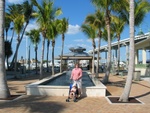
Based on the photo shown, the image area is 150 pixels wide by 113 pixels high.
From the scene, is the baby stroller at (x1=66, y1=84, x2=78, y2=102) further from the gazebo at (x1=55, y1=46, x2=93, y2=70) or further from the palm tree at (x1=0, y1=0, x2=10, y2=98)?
the gazebo at (x1=55, y1=46, x2=93, y2=70)

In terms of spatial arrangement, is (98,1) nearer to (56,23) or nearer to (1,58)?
(1,58)

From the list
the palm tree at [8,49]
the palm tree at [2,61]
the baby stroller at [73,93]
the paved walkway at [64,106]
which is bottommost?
the paved walkway at [64,106]

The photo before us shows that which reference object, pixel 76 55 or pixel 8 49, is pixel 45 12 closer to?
pixel 76 55

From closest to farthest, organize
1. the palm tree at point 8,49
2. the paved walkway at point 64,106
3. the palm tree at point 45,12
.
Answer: the paved walkway at point 64,106 → the palm tree at point 45,12 → the palm tree at point 8,49

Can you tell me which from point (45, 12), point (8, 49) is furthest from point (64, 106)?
point (8, 49)

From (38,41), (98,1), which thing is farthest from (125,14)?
(38,41)

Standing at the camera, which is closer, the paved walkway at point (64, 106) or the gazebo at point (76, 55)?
the paved walkway at point (64, 106)

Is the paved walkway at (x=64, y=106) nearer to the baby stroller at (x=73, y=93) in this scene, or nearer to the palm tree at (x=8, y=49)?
the baby stroller at (x=73, y=93)

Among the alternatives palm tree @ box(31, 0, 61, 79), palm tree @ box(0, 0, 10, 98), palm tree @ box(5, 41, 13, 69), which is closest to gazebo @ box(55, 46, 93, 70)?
palm tree @ box(5, 41, 13, 69)

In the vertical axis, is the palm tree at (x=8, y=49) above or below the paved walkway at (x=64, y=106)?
above

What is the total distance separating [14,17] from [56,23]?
19.3 ft

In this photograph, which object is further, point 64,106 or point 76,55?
point 76,55

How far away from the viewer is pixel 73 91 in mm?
13617

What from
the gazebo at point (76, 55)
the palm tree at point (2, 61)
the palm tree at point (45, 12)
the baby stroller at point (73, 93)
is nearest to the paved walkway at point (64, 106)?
the baby stroller at point (73, 93)
